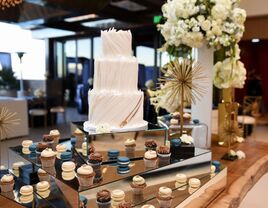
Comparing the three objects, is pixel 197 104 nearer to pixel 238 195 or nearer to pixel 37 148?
pixel 238 195

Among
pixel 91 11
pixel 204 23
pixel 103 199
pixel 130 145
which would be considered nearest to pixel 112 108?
pixel 130 145

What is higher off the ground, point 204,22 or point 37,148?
point 204,22

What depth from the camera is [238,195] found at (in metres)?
1.59

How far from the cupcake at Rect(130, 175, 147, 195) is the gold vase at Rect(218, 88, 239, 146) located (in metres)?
1.27

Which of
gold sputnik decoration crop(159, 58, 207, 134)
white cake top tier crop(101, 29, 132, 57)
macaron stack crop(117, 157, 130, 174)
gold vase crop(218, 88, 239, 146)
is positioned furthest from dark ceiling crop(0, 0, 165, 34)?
macaron stack crop(117, 157, 130, 174)

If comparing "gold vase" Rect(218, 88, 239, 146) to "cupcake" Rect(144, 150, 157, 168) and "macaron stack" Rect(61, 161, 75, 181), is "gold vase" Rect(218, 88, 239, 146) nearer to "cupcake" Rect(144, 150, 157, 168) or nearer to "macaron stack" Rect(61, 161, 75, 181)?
"cupcake" Rect(144, 150, 157, 168)

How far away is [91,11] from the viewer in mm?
6246

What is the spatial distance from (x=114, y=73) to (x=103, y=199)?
72 cm

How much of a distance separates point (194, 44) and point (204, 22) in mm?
183

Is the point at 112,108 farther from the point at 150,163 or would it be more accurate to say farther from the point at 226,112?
the point at 226,112

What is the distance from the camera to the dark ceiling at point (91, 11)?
5.62 m

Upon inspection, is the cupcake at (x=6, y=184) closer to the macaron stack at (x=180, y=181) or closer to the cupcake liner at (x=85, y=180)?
the cupcake liner at (x=85, y=180)

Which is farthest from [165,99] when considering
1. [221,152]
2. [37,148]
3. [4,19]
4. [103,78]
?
[4,19]

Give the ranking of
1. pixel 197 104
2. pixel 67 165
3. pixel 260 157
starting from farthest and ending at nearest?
pixel 197 104
pixel 260 157
pixel 67 165
